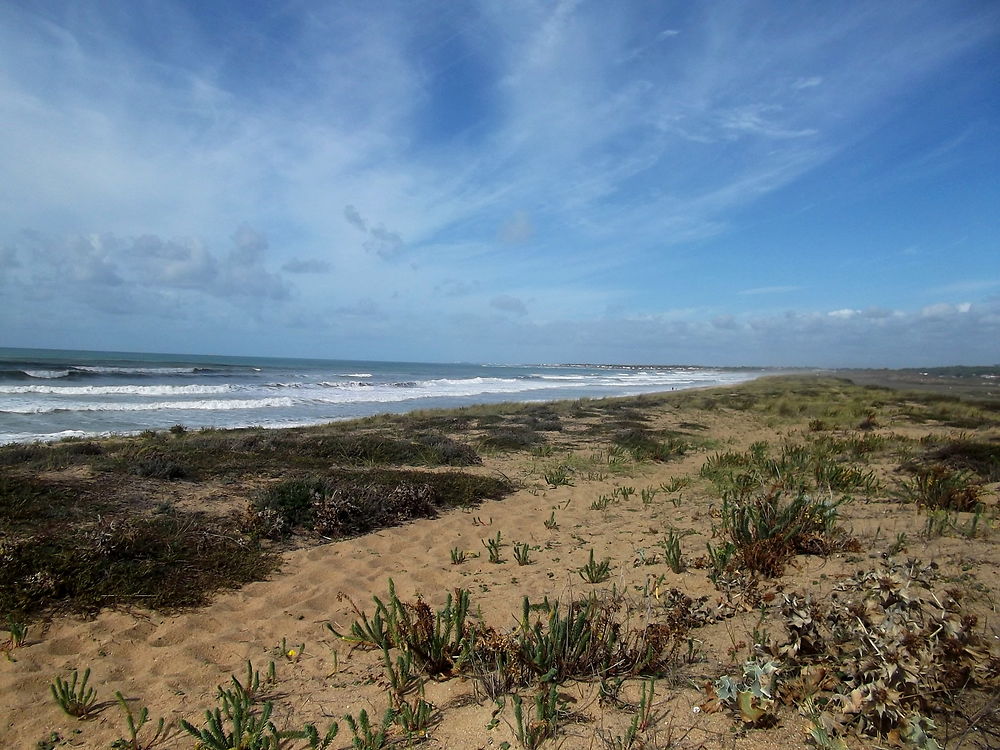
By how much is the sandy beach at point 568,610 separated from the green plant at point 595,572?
0.11 ft

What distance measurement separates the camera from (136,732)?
2621mm

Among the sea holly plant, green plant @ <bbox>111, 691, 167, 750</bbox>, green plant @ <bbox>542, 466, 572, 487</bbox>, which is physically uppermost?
the sea holly plant

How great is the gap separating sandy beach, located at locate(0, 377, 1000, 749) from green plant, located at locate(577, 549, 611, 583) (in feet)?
0.11

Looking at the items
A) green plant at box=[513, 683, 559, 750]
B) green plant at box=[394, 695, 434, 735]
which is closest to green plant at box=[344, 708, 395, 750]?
green plant at box=[394, 695, 434, 735]

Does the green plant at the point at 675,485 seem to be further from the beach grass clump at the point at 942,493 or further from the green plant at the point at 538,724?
the green plant at the point at 538,724

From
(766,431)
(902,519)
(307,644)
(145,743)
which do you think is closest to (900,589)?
(902,519)

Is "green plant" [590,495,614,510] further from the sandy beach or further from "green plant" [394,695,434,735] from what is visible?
"green plant" [394,695,434,735]

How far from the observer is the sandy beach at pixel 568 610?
2418 mm

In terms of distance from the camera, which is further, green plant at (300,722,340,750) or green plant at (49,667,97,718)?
green plant at (49,667,97,718)

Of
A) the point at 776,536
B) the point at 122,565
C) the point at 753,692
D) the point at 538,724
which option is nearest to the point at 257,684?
the point at 538,724

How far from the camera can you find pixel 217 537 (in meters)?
5.38

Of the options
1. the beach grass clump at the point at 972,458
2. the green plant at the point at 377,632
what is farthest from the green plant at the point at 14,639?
the beach grass clump at the point at 972,458

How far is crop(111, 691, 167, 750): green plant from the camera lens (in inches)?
103

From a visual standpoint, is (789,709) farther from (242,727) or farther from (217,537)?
(217,537)
